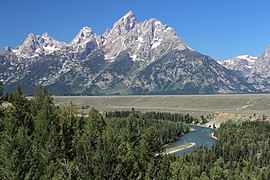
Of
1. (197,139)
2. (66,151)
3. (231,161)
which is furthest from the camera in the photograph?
(197,139)

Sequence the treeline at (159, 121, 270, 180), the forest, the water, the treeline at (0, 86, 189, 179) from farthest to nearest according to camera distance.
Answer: the water → the treeline at (159, 121, 270, 180) → the forest → the treeline at (0, 86, 189, 179)

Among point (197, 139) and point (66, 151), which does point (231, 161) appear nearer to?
point (197, 139)

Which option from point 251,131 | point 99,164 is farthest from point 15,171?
point 251,131

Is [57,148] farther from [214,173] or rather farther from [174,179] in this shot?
[214,173]

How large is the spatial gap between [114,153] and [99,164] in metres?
2.40

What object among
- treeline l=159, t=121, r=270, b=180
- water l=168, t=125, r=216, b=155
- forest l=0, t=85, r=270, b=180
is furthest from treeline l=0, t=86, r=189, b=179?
water l=168, t=125, r=216, b=155

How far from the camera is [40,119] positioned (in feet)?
182

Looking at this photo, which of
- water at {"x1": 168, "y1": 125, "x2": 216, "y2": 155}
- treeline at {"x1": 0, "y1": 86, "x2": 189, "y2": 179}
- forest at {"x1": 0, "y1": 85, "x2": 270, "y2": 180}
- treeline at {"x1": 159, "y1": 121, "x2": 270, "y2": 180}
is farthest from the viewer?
water at {"x1": 168, "y1": 125, "x2": 216, "y2": 155}

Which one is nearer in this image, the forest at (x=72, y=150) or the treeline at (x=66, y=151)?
the treeline at (x=66, y=151)

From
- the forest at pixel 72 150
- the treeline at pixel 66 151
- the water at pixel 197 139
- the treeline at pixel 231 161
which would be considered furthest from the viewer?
the water at pixel 197 139

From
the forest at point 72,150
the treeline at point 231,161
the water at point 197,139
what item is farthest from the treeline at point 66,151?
the water at point 197,139

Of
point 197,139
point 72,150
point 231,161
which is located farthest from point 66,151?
point 197,139

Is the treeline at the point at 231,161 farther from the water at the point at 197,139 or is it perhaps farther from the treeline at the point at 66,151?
the water at the point at 197,139

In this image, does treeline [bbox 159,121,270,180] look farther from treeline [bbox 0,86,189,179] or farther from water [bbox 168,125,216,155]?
water [bbox 168,125,216,155]
